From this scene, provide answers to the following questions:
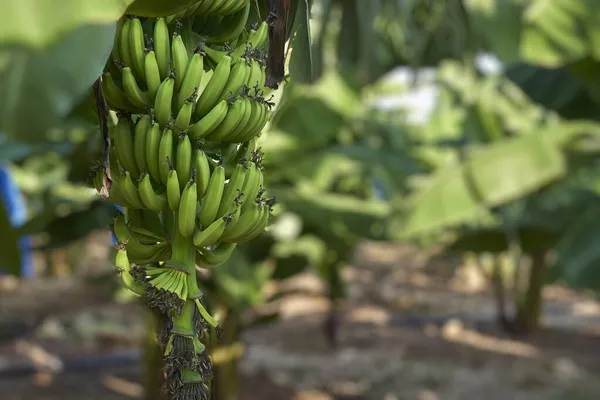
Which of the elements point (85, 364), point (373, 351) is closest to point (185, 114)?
point (85, 364)

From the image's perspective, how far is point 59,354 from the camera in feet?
14.4

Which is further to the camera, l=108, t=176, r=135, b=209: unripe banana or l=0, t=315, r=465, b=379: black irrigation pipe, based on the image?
l=0, t=315, r=465, b=379: black irrigation pipe

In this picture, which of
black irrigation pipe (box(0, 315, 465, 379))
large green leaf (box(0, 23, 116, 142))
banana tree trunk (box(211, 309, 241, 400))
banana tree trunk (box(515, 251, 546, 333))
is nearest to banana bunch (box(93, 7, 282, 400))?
large green leaf (box(0, 23, 116, 142))

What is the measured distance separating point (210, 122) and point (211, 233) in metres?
0.09

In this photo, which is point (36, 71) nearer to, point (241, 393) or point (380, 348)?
point (241, 393)

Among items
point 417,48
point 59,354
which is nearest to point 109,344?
point 59,354

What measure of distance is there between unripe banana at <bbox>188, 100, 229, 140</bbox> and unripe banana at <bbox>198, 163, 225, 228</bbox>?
0.03m

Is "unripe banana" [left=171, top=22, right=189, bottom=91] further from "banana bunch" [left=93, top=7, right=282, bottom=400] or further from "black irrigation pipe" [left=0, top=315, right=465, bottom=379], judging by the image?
"black irrigation pipe" [left=0, top=315, right=465, bottom=379]

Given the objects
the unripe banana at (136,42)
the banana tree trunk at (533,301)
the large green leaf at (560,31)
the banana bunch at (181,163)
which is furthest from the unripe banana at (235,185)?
the banana tree trunk at (533,301)

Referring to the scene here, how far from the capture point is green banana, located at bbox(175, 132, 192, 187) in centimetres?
48

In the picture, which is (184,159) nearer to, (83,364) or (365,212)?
(365,212)

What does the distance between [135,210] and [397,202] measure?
219cm

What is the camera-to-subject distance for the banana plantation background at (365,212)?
4.67ft

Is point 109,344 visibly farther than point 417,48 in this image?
Yes
